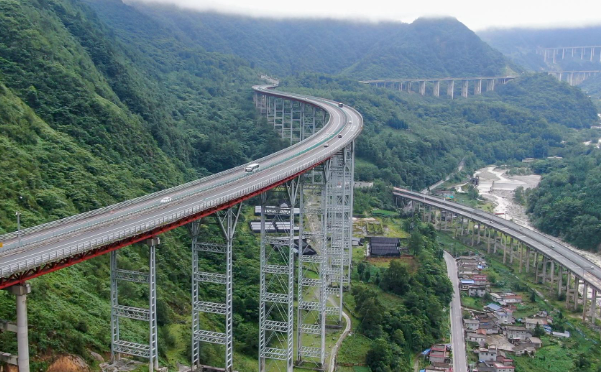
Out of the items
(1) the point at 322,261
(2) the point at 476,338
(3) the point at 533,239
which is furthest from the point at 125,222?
(3) the point at 533,239

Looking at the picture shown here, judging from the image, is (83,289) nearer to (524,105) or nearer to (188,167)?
(188,167)

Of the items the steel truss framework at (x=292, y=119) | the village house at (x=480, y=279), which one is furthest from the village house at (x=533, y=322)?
the steel truss framework at (x=292, y=119)

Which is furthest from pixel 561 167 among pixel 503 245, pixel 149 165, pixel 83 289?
pixel 83 289

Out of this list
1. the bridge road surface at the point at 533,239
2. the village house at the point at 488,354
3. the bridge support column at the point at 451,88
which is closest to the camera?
the village house at the point at 488,354

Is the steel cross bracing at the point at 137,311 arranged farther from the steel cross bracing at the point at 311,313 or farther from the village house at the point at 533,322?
the village house at the point at 533,322

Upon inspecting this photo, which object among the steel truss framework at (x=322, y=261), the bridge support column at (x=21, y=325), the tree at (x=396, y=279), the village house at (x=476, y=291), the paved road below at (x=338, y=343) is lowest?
the village house at (x=476, y=291)
